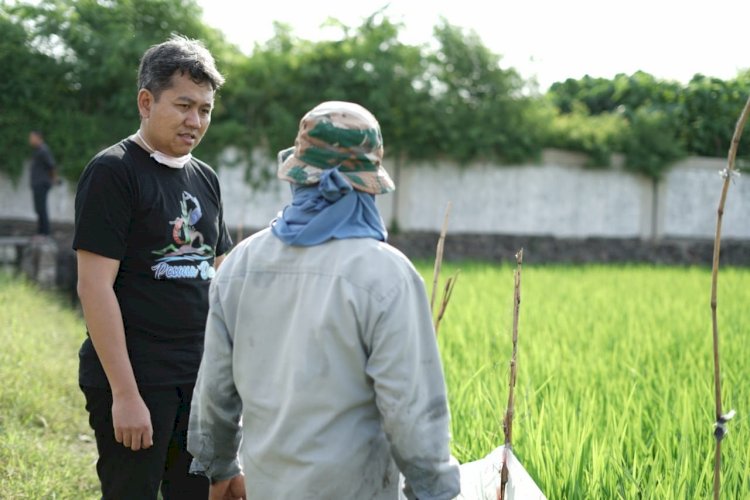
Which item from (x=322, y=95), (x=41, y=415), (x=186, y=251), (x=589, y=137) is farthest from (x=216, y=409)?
(x=589, y=137)

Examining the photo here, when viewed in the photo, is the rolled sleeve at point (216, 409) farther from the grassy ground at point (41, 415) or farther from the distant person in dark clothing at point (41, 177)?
the distant person in dark clothing at point (41, 177)

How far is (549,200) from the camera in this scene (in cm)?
1241

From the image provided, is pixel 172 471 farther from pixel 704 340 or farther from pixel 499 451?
pixel 704 340

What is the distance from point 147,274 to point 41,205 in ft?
26.6

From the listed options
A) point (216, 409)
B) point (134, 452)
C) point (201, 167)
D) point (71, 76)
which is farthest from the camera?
point (71, 76)

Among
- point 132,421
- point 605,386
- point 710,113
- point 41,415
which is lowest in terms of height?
point 41,415

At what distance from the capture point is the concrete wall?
1124 cm

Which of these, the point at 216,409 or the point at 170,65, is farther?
the point at 170,65

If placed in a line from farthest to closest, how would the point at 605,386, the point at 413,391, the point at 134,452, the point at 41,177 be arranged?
the point at 41,177
the point at 605,386
the point at 134,452
the point at 413,391

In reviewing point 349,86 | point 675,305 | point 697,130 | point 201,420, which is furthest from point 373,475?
point 697,130

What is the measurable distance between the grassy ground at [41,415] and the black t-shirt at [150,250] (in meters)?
1.21

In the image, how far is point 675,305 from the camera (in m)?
6.14

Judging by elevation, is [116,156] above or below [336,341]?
above

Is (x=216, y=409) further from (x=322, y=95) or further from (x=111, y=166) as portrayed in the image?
(x=322, y=95)
